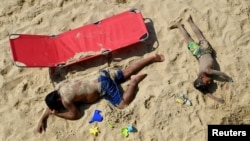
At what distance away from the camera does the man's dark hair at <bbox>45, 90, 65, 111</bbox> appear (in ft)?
17.0

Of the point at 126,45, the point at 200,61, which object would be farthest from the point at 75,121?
the point at 200,61

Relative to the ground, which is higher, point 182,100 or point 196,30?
point 196,30

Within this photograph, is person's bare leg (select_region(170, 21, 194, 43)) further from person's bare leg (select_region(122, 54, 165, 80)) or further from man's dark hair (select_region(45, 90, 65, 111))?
man's dark hair (select_region(45, 90, 65, 111))

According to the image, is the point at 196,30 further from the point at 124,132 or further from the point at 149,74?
the point at 124,132

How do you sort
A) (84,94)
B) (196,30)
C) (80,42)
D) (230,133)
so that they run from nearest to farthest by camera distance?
(230,133) < (84,94) < (196,30) < (80,42)

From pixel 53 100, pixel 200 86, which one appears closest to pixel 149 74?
pixel 200 86

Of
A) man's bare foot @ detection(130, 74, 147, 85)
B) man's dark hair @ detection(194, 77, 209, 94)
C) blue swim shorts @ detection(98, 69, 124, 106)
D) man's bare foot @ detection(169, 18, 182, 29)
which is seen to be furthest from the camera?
man's bare foot @ detection(169, 18, 182, 29)

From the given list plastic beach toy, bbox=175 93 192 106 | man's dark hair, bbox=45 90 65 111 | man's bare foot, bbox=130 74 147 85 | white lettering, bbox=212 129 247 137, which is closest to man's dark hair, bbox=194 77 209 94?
plastic beach toy, bbox=175 93 192 106

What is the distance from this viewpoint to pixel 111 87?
5.35 metres

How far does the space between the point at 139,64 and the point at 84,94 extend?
80 cm

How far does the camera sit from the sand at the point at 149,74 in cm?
512

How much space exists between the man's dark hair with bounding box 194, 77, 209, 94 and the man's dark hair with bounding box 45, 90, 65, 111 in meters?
1.62

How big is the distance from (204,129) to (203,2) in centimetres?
197

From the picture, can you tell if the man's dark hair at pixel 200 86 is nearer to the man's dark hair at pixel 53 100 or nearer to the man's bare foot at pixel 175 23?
the man's bare foot at pixel 175 23
